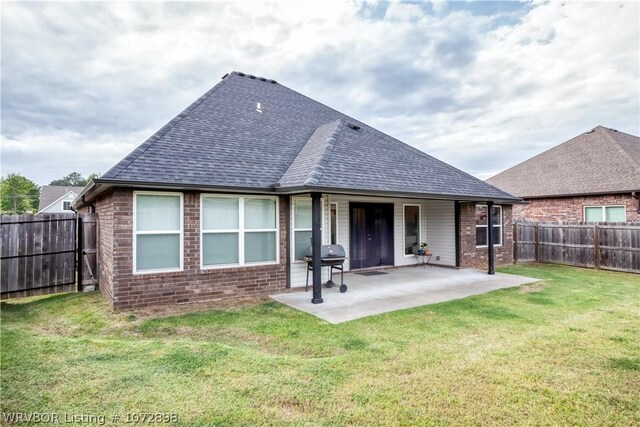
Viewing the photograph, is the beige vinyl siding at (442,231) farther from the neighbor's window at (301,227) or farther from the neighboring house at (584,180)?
the neighboring house at (584,180)

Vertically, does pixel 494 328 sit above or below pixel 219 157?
below

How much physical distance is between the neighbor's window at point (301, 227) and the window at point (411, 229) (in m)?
4.89

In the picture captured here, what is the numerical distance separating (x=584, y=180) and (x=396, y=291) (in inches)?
514

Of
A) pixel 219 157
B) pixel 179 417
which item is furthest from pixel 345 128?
pixel 179 417

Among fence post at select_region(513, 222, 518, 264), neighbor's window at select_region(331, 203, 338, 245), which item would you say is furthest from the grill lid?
fence post at select_region(513, 222, 518, 264)

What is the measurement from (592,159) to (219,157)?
702 inches

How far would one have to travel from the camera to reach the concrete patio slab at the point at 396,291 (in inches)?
261

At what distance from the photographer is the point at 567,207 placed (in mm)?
15703

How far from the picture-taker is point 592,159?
54.2ft

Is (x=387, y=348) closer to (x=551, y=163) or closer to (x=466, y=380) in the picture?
(x=466, y=380)

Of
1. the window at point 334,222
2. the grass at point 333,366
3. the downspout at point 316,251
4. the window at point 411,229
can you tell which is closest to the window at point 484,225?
the window at point 411,229

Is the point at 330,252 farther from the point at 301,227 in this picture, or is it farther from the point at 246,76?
the point at 246,76

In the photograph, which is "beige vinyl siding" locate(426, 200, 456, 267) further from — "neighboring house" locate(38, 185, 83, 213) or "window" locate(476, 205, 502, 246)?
"neighboring house" locate(38, 185, 83, 213)

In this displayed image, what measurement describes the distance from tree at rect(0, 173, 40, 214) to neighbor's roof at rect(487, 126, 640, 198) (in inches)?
2348
